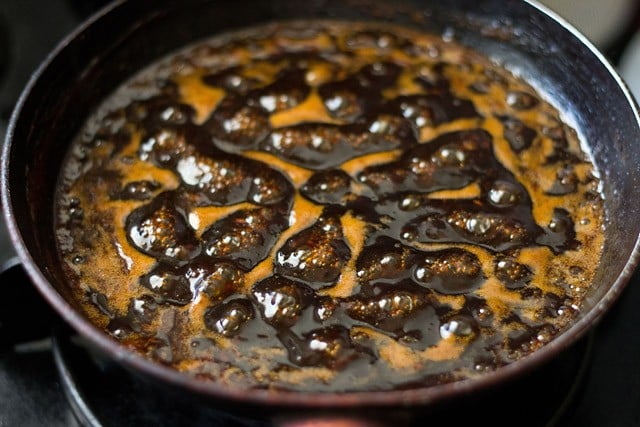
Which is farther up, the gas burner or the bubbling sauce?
the bubbling sauce

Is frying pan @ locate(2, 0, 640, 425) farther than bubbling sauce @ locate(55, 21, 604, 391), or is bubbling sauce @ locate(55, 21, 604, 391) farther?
bubbling sauce @ locate(55, 21, 604, 391)

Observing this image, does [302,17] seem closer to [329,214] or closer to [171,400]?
[329,214]

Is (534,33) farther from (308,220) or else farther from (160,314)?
(160,314)

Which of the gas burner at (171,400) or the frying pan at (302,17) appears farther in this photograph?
the gas burner at (171,400)

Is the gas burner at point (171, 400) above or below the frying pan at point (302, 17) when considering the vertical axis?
below

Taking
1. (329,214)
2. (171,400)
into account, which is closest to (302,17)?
(329,214)
